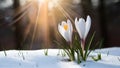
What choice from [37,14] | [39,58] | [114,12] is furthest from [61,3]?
[39,58]

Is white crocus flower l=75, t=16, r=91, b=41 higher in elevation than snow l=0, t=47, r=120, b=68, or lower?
higher

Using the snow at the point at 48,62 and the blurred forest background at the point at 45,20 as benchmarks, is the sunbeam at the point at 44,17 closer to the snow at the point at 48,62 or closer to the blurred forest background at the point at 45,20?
the blurred forest background at the point at 45,20

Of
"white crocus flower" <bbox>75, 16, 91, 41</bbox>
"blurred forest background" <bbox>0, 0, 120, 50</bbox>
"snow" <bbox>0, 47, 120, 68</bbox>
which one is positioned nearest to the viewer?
"snow" <bbox>0, 47, 120, 68</bbox>

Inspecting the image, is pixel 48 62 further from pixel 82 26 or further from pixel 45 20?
pixel 45 20

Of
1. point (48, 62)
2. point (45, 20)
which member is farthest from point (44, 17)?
point (48, 62)

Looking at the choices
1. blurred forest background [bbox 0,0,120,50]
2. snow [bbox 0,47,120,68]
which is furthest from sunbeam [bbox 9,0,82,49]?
snow [bbox 0,47,120,68]

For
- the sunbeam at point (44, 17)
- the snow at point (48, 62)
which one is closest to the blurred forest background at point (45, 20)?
the sunbeam at point (44, 17)

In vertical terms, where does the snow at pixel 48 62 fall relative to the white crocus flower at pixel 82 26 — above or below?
below

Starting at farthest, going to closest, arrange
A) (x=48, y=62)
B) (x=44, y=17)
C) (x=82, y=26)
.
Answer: (x=44, y=17), (x=82, y=26), (x=48, y=62)

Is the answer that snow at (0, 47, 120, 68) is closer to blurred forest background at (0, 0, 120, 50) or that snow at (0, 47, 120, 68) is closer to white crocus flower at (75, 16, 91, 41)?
white crocus flower at (75, 16, 91, 41)
